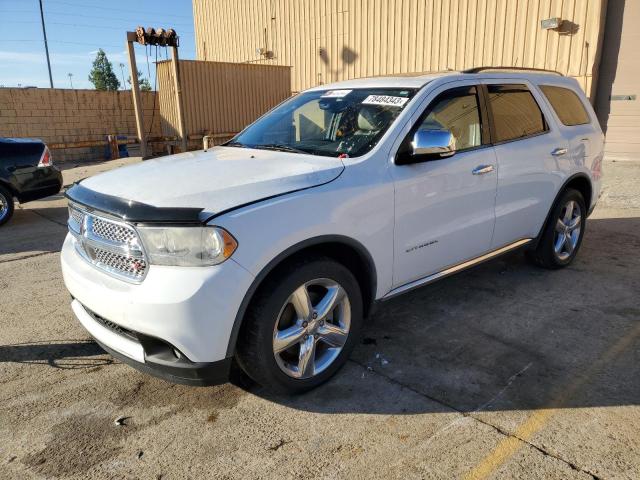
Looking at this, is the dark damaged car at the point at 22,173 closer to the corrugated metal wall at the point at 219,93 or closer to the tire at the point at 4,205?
the tire at the point at 4,205

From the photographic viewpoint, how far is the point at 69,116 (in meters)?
17.1

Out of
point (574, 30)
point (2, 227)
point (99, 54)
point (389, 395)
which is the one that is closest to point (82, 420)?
point (389, 395)

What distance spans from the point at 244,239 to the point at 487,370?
1804 millimetres

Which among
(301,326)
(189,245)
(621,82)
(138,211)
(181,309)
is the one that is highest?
(621,82)

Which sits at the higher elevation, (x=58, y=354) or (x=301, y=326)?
(x=301, y=326)

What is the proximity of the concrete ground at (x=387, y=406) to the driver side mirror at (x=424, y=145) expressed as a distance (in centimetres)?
129

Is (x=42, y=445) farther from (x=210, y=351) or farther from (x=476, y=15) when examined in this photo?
(x=476, y=15)

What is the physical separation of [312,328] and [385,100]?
170 cm

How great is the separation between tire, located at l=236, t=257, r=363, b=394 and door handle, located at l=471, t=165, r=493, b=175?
4.38 feet

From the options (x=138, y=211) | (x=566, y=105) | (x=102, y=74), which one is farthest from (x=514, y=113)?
(x=102, y=74)

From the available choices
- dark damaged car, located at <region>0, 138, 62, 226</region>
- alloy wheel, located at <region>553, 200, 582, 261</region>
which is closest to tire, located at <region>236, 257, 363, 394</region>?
alloy wheel, located at <region>553, 200, 582, 261</region>

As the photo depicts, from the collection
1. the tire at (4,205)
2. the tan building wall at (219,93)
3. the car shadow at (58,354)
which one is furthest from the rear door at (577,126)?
the tan building wall at (219,93)

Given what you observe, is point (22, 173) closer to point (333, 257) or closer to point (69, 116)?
point (333, 257)

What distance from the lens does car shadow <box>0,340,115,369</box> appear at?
346cm
